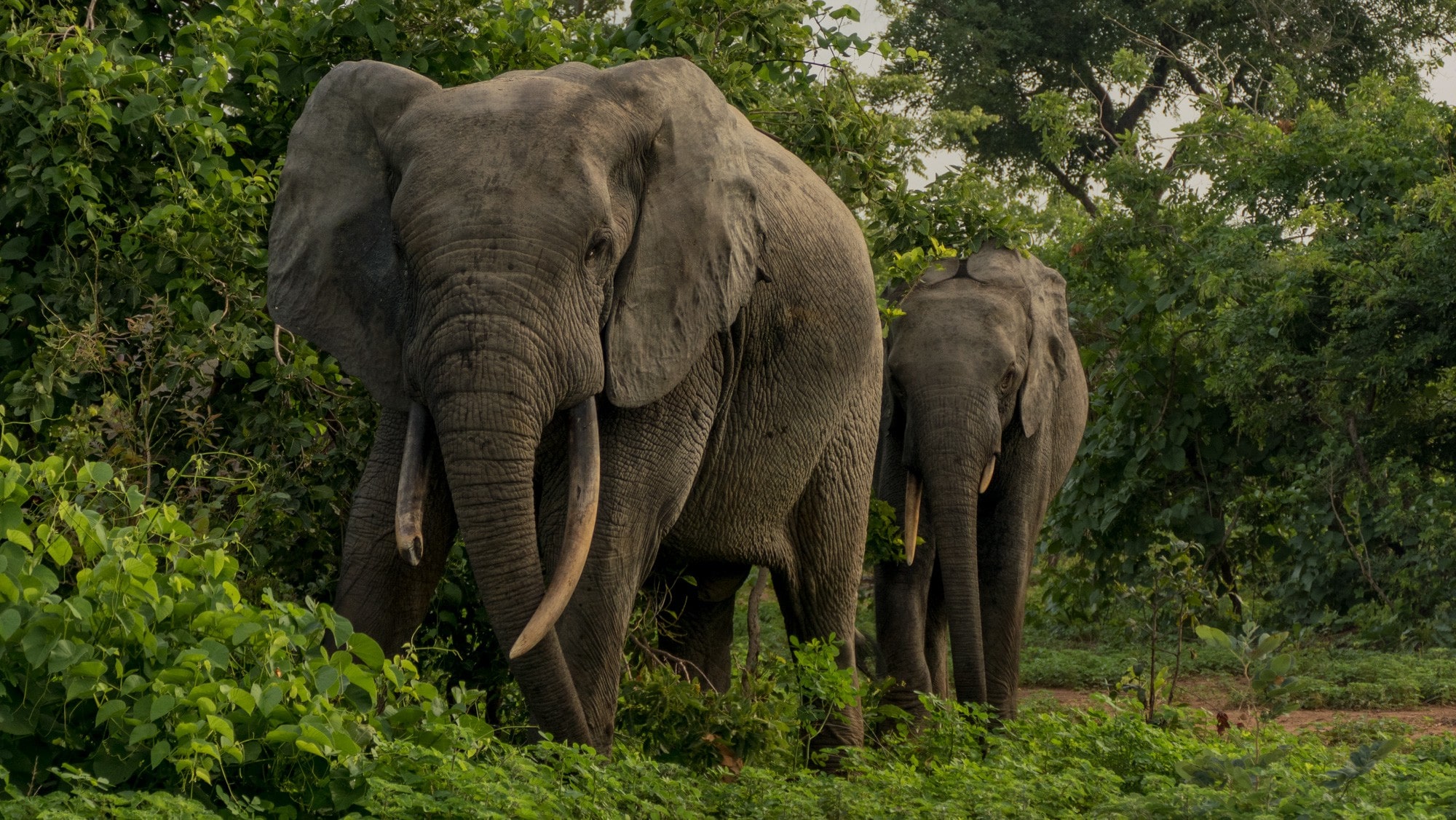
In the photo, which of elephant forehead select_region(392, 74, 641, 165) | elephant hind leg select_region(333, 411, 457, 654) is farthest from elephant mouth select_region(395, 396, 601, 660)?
elephant forehead select_region(392, 74, 641, 165)

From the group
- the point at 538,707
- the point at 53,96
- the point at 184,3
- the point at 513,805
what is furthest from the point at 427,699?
the point at 184,3

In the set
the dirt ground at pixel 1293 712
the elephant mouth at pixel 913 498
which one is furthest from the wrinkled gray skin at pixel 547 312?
the dirt ground at pixel 1293 712

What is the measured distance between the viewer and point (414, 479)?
5031 millimetres

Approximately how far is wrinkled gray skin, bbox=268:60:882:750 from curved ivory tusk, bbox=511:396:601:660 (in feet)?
0.24

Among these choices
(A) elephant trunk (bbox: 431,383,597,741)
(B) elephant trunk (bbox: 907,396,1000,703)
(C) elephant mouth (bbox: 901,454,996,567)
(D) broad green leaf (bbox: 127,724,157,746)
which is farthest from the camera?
(C) elephant mouth (bbox: 901,454,996,567)

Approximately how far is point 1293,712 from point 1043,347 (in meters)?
2.43

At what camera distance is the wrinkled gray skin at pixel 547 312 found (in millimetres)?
4910

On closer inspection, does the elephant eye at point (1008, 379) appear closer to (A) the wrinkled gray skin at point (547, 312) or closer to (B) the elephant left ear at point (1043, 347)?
(B) the elephant left ear at point (1043, 347)

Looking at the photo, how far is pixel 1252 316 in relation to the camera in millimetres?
11859

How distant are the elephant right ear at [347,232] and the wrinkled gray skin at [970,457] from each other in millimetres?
3827

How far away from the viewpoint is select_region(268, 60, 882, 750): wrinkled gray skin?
16.1 ft

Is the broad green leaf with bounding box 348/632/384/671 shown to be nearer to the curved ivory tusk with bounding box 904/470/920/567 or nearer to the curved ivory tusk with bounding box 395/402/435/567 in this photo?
the curved ivory tusk with bounding box 395/402/435/567

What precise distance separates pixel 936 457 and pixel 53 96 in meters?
4.19

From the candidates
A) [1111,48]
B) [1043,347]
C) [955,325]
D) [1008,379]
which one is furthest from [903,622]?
[1111,48]
